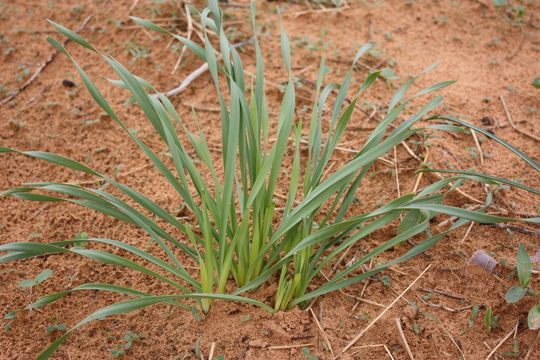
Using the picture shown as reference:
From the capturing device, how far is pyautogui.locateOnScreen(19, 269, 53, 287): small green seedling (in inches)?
51.9

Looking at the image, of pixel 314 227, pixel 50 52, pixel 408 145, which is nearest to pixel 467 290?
pixel 314 227

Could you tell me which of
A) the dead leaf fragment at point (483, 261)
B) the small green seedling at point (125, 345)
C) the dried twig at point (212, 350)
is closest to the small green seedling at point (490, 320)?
the dead leaf fragment at point (483, 261)

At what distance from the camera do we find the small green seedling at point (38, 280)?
132cm

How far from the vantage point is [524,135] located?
1.93 meters

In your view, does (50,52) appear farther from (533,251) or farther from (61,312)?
(533,251)

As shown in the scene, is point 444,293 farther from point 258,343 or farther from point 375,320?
point 258,343

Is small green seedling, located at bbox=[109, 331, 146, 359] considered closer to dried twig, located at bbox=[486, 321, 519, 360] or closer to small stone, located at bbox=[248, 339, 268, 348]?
small stone, located at bbox=[248, 339, 268, 348]

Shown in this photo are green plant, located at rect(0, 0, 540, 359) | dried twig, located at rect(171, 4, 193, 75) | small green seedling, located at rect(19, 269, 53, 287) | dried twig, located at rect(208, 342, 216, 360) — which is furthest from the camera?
dried twig, located at rect(171, 4, 193, 75)

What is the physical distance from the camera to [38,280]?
134 cm

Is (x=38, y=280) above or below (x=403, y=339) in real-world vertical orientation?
above

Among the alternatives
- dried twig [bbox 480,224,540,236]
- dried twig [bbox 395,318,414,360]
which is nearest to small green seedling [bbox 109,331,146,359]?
dried twig [bbox 395,318,414,360]

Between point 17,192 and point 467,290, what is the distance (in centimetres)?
121

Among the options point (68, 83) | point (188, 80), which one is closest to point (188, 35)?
point (188, 80)

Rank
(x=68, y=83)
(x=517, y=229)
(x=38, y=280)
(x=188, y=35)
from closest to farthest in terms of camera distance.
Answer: (x=38, y=280), (x=517, y=229), (x=68, y=83), (x=188, y=35)
